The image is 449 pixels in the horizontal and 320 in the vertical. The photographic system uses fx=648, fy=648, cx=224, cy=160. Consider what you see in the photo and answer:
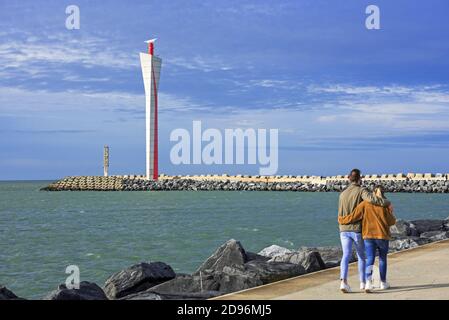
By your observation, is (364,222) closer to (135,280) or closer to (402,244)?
(135,280)

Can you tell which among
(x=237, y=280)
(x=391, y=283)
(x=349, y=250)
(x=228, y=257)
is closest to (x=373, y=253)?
(x=349, y=250)

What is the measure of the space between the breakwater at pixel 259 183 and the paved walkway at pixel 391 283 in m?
70.6

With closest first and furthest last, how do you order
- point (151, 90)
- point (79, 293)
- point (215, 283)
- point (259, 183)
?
point (215, 283) → point (79, 293) → point (151, 90) → point (259, 183)

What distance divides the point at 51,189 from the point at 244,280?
386 ft

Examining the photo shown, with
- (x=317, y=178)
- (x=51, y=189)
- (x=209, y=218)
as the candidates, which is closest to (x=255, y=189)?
(x=317, y=178)

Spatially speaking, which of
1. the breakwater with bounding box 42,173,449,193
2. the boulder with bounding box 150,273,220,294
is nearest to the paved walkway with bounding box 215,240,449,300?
the boulder with bounding box 150,273,220,294

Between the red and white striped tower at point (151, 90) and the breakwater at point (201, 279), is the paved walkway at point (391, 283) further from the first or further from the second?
the red and white striped tower at point (151, 90)

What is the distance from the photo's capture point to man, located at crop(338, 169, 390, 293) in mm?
8508

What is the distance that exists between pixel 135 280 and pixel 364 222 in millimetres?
5015

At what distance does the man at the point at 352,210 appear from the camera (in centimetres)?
851

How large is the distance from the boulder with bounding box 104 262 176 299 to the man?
4446 mm

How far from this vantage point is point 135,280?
11930mm

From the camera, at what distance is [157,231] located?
109 ft
